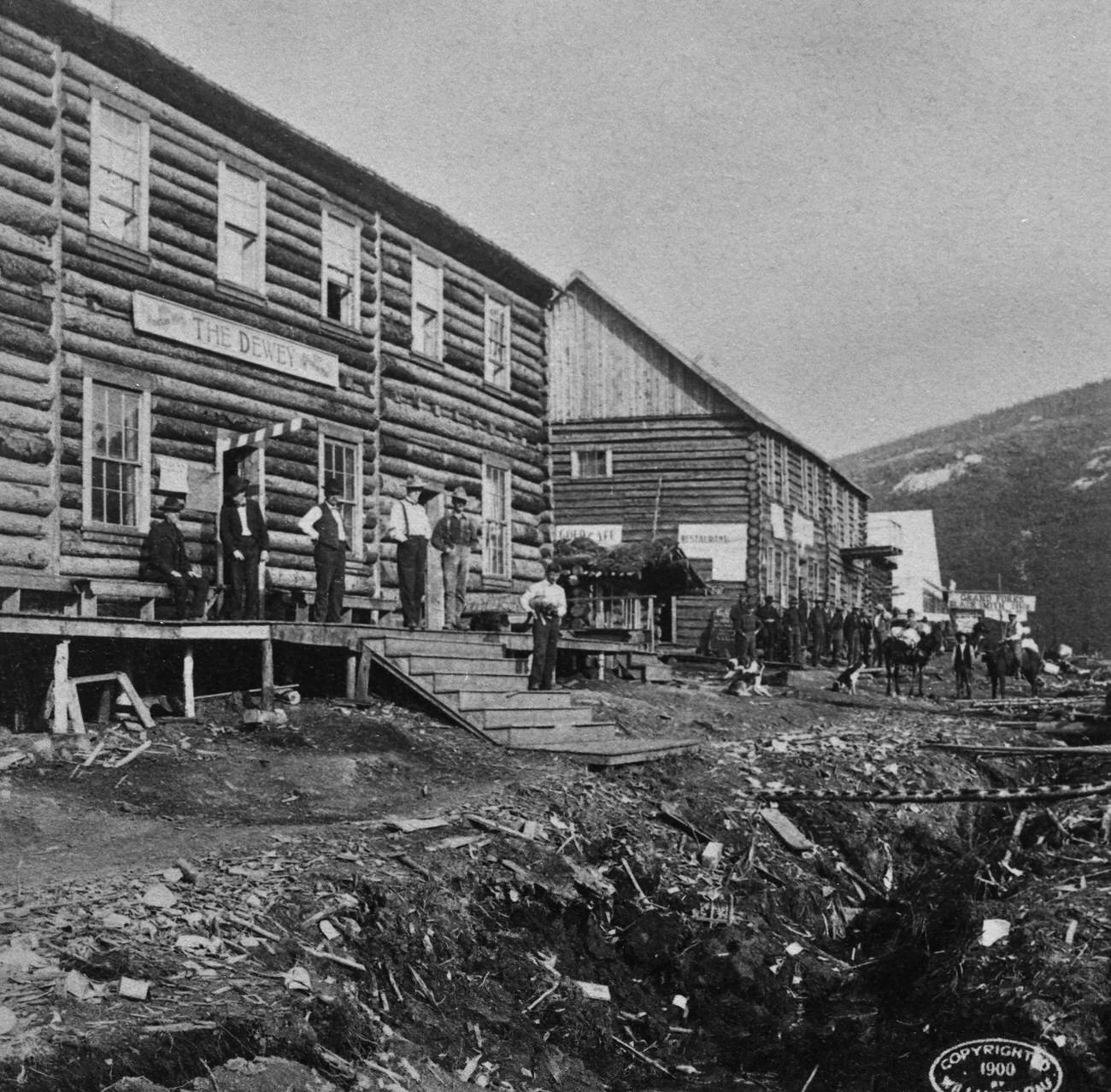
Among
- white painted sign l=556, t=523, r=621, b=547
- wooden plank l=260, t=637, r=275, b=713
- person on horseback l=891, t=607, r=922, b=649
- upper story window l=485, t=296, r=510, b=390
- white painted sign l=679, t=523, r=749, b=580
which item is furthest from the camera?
white painted sign l=556, t=523, r=621, b=547

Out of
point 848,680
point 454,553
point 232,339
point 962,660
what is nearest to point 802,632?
point 962,660

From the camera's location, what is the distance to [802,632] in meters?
29.8

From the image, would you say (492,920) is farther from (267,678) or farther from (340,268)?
(340,268)

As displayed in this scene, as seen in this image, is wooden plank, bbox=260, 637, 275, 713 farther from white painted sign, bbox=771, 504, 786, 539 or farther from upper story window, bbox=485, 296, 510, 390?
white painted sign, bbox=771, 504, 786, 539

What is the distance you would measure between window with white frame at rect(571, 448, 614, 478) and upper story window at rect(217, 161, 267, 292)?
55.6 feet

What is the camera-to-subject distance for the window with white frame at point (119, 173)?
40.7ft

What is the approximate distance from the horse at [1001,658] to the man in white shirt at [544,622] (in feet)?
41.9

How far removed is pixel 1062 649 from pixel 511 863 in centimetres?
3016

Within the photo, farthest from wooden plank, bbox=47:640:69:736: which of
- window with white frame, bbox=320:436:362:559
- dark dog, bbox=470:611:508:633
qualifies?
dark dog, bbox=470:611:508:633

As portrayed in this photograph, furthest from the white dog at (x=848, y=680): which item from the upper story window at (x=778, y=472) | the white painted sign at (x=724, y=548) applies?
the upper story window at (x=778, y=472)

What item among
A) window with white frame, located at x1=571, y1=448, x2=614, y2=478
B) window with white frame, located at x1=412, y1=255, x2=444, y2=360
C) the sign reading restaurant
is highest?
window with white frame, located at x1=412, y1=255, x2=444, y2=360

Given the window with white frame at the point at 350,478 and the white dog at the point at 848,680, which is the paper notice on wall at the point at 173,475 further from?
the white dog at the point at 848,680

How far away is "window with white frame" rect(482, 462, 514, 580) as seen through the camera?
18.8 metres

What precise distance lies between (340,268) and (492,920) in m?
11.0
